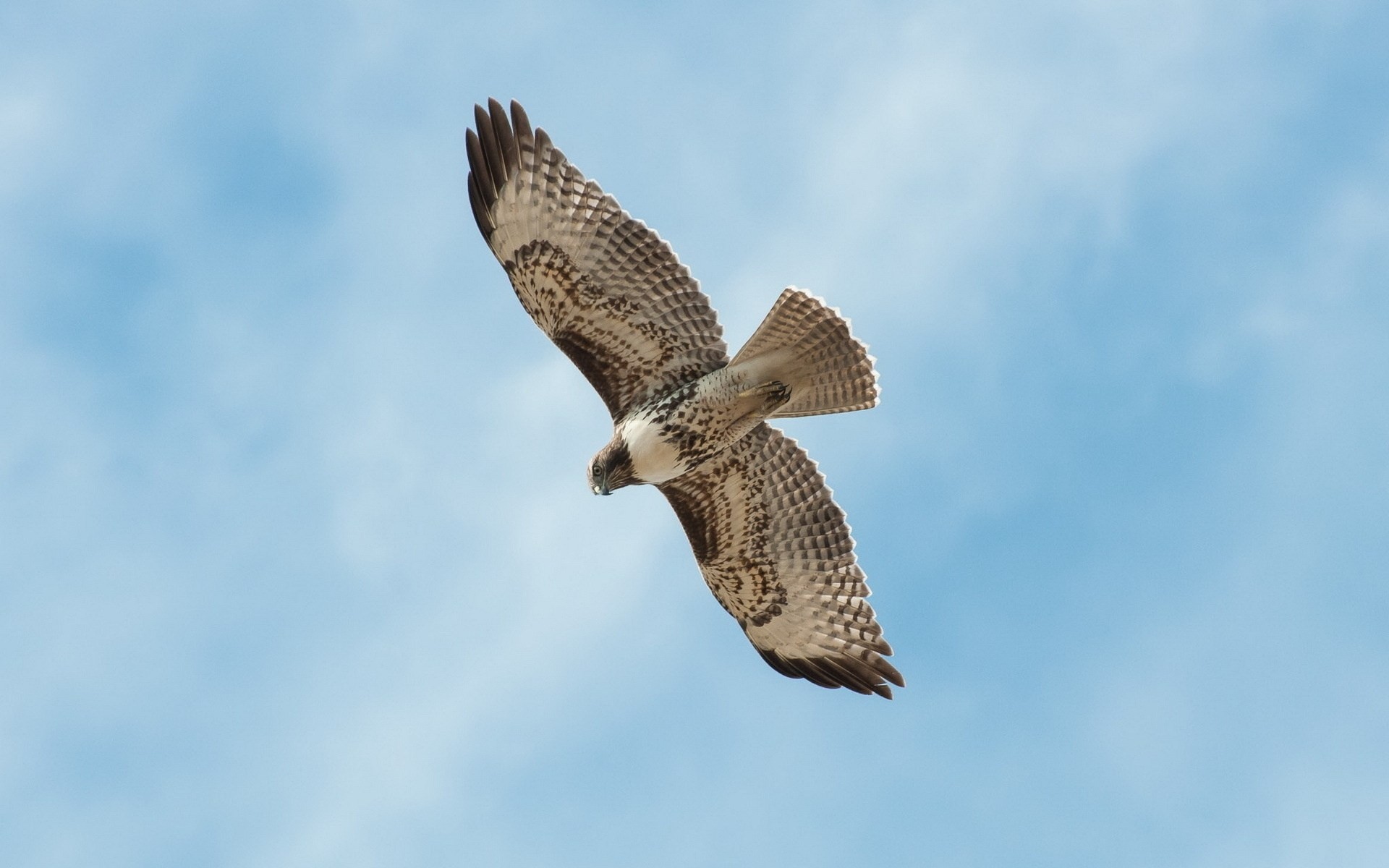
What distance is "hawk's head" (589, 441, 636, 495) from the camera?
34.3ft

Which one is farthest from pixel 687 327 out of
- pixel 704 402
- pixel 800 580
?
pixel 800 580

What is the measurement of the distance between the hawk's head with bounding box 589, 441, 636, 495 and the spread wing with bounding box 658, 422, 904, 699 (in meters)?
0.71

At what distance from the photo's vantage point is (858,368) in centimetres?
1036

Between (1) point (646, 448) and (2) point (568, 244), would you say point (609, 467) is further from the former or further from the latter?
(2) point (568, 244)

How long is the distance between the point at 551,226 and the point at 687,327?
1.00m

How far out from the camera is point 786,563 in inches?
452

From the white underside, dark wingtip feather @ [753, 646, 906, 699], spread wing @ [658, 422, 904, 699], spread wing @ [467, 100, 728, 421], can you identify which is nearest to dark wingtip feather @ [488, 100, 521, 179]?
spread wing @ [467, 100, 728, 421]

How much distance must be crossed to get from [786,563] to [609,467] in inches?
64.4

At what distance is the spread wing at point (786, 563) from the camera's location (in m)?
11.2

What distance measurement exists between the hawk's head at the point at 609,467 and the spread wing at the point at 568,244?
2.30 feet

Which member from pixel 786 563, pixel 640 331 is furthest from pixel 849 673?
pixel 640 331

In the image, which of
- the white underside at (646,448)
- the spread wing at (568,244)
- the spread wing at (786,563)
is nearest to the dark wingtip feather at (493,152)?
the spread wing at (568,244)

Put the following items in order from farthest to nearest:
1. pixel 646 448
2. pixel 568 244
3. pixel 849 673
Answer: pixel 849 673, pixel 646 448, pixel 568 244

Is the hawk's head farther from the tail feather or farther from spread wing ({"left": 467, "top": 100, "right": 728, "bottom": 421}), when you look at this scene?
the tail feather
